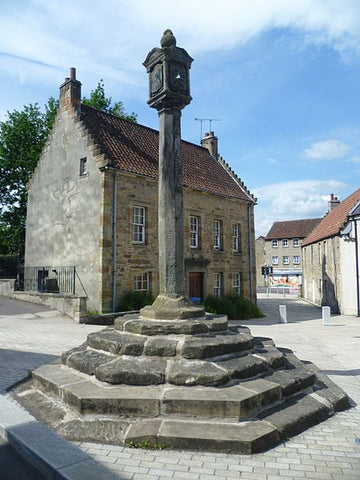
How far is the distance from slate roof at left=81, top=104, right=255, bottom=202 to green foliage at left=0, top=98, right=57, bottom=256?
8.38 meters

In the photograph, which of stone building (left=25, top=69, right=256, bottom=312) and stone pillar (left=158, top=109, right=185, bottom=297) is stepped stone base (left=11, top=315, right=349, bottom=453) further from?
stone building (left=25, top=69, right=256, bottom=312)

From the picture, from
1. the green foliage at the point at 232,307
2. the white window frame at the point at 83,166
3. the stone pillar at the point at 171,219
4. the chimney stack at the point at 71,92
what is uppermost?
the chimney stack at the point at 71,92

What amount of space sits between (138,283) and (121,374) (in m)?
11.9

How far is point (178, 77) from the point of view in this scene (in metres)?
6.42

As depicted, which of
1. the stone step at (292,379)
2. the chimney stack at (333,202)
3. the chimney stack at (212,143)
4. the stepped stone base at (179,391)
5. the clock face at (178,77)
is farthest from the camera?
the chimney stack at (333,202)

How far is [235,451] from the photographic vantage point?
143 inches

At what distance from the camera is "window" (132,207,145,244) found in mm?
16734

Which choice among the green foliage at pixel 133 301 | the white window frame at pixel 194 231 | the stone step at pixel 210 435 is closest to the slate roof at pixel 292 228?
the white window frame at pixel 194 231

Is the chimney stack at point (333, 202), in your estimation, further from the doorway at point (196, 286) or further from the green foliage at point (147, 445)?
the green foliage at point (147, 445)

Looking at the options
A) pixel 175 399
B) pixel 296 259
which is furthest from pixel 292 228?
pixel 175 399

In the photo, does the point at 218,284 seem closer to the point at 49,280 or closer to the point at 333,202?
the point at 49,280

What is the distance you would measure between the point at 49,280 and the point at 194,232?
7678 millimetres

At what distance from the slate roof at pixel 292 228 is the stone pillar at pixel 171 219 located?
51044 millimetres

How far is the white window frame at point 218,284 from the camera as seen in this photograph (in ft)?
67.8
